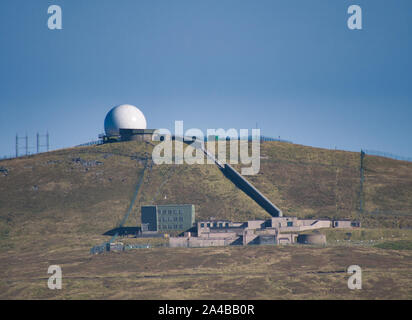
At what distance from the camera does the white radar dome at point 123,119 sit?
131500mm

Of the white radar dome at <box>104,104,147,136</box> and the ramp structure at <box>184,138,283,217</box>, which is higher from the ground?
the white radar dome at <box>104,104,147,136</box>

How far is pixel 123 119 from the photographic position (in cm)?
13225

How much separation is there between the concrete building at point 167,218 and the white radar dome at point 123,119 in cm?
4271

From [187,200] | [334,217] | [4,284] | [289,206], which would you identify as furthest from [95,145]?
[4,284]

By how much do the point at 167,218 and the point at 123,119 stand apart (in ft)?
148

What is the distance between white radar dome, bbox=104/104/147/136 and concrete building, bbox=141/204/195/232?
4271 cm

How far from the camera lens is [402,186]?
114 meters

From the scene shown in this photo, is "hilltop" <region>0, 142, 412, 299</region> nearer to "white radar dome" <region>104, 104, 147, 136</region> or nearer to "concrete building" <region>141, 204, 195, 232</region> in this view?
"white radar dome" <region>104, 104, 147, 136</region>

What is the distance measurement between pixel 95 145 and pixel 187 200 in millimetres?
40266

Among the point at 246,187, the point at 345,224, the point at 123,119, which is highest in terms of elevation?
the point at 123,119

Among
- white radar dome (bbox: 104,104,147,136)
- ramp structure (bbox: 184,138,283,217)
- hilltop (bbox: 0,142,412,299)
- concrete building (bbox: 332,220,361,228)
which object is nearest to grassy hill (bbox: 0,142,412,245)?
hilltop (bbox: 0,142,412,299)

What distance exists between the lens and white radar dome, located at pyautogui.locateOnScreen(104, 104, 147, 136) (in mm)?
131500

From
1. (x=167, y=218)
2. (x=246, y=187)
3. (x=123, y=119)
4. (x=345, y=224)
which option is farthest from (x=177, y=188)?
(x=345, y=224)

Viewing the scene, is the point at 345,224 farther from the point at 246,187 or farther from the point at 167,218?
the point at 167,218
